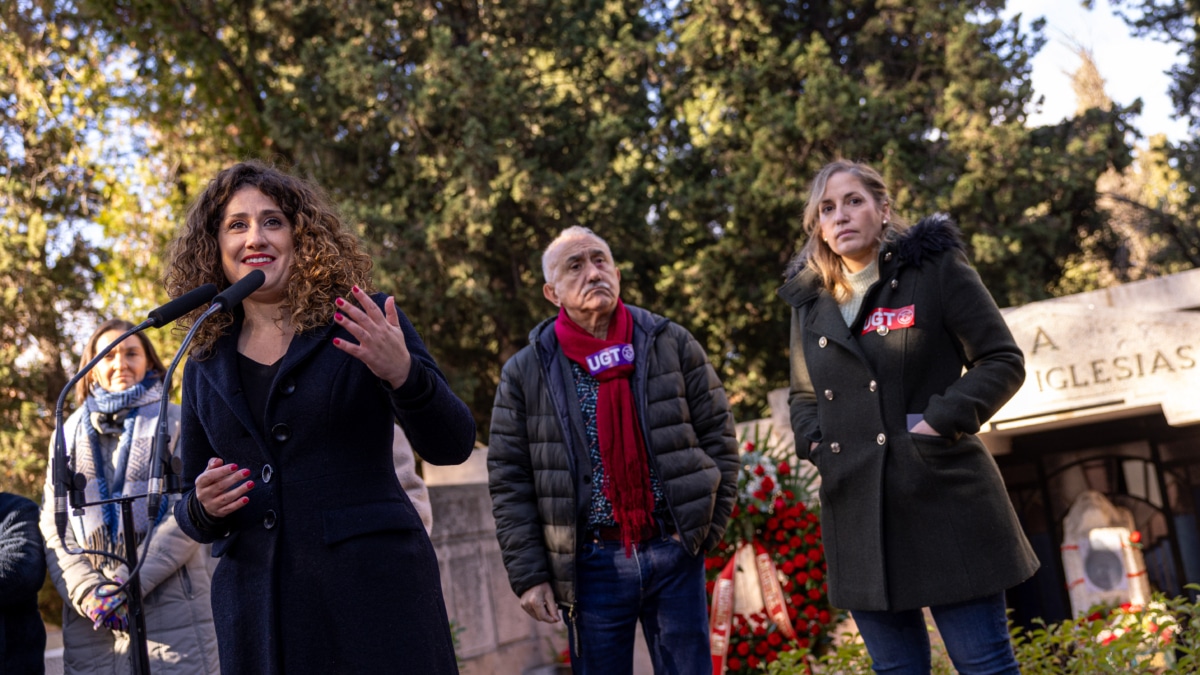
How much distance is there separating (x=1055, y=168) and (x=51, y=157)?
1263 cm

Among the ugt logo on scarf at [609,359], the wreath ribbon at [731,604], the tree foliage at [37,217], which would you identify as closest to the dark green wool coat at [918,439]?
the ugt logo on scarf at [609,359]

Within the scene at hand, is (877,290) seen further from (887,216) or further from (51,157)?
(51,157)

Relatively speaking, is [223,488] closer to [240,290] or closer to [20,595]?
[240,290]

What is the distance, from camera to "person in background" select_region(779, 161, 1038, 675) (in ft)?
9.52

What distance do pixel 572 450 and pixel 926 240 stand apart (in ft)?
4.26

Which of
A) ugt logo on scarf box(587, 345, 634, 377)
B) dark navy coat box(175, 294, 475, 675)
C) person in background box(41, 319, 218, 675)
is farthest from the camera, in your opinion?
person in background box(41, 319, 218, 675)

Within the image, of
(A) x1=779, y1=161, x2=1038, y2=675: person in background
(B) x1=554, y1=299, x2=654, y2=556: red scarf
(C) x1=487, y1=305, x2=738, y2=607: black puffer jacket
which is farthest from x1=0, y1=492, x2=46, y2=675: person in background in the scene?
(A) x1=779, y1=161, x2=1038, y2=675: person in background

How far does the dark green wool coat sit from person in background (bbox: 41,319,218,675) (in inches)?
93.9

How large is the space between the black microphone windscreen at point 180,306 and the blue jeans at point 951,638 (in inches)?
76.3

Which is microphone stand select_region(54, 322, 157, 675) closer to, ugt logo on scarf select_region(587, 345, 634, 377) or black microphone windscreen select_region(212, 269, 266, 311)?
black microphone windscreen select_region(212, 269, 266, 311)

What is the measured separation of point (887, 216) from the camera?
3.33m

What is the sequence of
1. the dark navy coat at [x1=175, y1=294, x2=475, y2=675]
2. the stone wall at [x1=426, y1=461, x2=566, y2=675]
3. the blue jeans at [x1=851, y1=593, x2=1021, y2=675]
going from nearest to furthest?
the dark navy coat at [x1=175, y1=294, x2=475, y2=675] → the blue jeans at [x1=851, y1=593, x2=1021, y2=675] → the stone wall at [x1=426, y1=461, x2=566, y2=675]

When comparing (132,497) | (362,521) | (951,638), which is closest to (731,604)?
(951,638)

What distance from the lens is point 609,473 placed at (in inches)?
140
